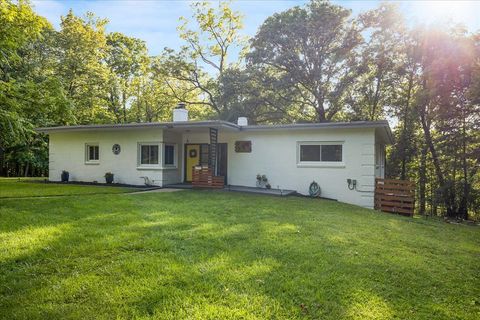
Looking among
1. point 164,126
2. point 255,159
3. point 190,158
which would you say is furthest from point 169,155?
point 255,159

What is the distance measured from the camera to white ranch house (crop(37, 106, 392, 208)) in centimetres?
1105

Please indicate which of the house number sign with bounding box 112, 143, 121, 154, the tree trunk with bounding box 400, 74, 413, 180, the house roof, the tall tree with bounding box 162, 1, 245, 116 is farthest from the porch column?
the tree trunk with bounding box 400, 74, 413, 180

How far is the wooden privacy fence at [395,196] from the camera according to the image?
10484mm

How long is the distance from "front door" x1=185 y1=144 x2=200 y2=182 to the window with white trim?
61cm

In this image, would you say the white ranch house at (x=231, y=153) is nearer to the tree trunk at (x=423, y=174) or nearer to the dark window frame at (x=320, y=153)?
the dark window frame at (x=320, y=153)

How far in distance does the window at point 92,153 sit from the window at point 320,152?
8908 millimetres

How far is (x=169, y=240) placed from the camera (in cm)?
461

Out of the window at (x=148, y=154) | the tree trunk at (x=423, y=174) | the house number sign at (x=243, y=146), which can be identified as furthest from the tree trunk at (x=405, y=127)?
the window at (x=148, y=154)

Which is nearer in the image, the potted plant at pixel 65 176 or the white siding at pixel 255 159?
the white siding at pixel 255 159

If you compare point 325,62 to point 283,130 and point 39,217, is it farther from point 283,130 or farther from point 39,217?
point 39,217

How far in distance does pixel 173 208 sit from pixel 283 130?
238 inches

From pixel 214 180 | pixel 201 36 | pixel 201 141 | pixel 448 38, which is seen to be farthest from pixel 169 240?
pixel 201 36

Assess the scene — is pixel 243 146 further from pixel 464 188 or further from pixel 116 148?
pixel 464 188

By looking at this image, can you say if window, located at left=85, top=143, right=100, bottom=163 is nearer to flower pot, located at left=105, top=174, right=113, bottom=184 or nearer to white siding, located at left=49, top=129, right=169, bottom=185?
white siding, located at left=49, top=129, right=169, bottom=185
